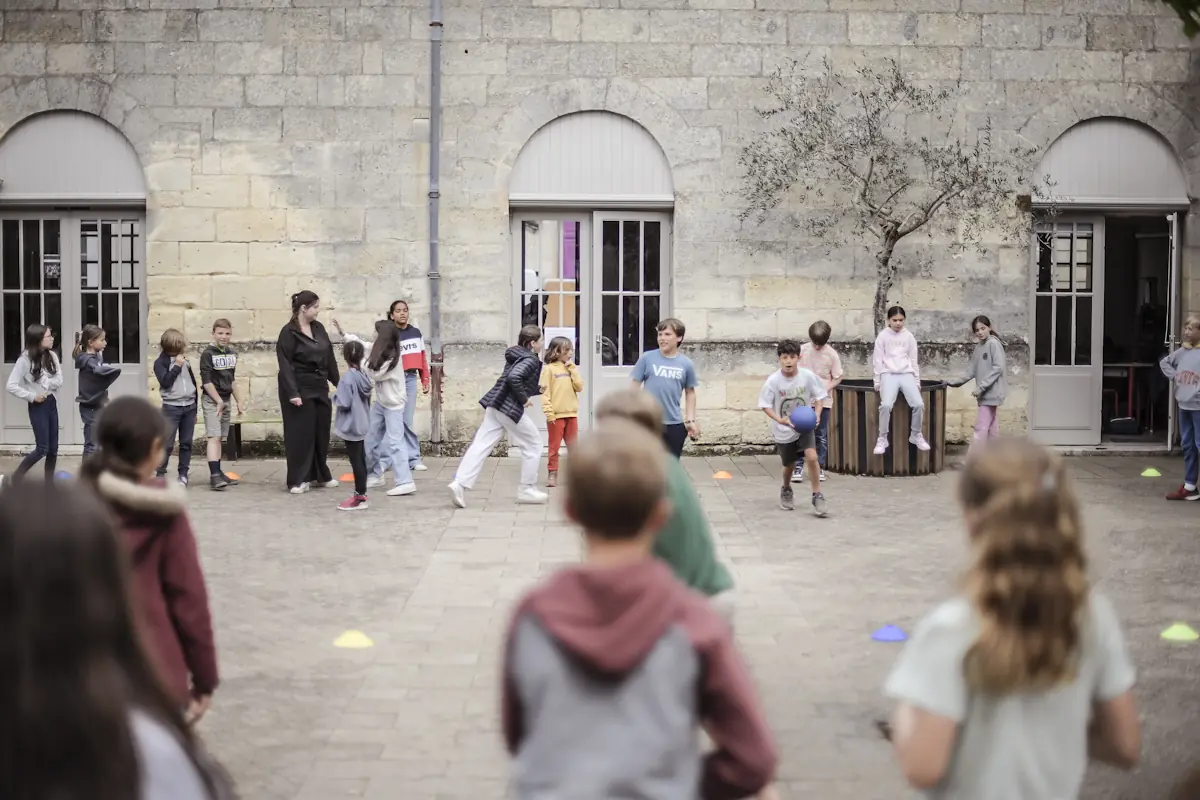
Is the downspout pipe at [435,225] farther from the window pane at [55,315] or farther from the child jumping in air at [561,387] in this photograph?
the window pane at [55,315]

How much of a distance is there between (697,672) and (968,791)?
610 millimetres

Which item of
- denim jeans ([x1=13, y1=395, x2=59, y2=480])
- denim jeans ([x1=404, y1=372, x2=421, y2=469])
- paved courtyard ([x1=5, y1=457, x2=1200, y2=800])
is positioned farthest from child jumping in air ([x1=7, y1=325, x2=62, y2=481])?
denim jeans ([x1=404, y1=372, x2=421, y2=469])

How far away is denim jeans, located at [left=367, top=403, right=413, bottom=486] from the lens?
41.1ft

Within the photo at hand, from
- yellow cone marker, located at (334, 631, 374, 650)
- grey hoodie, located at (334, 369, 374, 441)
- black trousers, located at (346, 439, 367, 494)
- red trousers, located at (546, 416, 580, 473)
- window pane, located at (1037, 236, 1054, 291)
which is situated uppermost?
window pane, located at (1037, 236, 1054, 291)

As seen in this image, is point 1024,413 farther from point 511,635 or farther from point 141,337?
point 511,635

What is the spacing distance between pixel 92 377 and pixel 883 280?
746 centimetres

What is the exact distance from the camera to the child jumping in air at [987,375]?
14305mm

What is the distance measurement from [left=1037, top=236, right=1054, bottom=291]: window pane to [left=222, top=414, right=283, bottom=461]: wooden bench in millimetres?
8208

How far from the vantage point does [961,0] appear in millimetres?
15344

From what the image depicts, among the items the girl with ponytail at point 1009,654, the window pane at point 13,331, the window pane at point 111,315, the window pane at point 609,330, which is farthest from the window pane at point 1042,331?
the girl with ponytail at point 1009,654

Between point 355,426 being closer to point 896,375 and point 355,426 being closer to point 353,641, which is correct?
point 353,641

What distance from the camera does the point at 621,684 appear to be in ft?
8.56

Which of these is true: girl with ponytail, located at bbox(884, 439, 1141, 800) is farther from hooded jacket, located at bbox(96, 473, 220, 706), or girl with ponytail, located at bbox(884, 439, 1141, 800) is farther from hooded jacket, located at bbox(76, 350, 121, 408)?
hooded jacket, located at bbox(76, 350, 121, 408)

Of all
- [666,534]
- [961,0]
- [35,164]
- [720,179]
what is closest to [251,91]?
[35,164]
